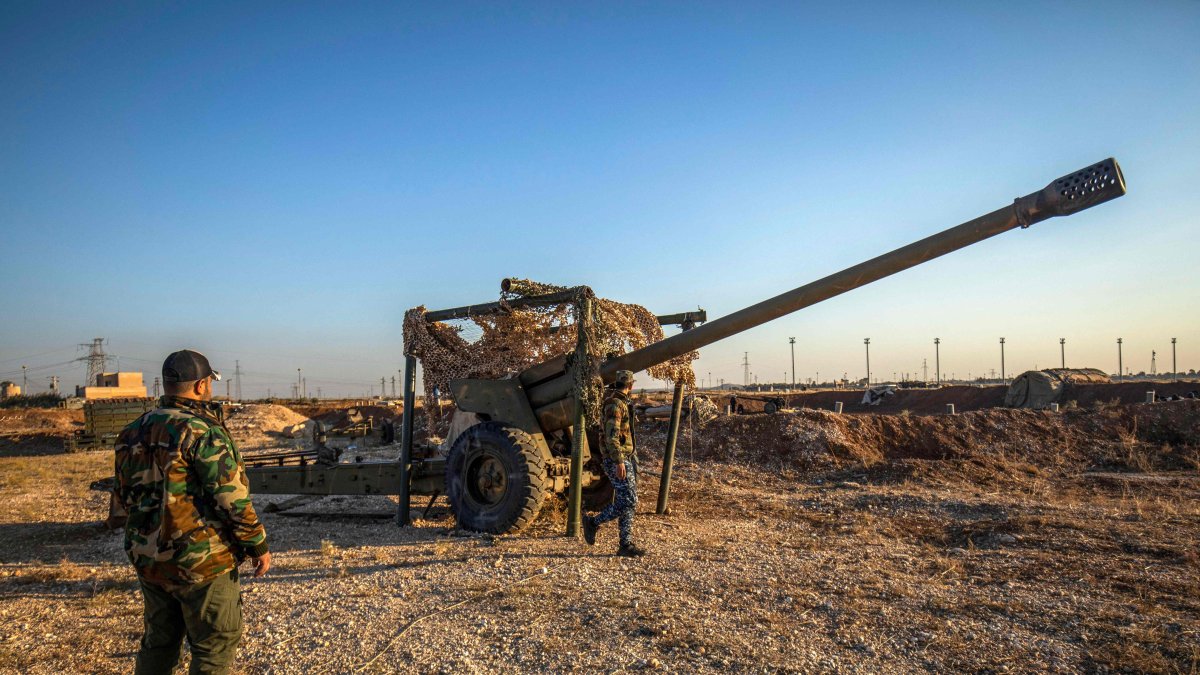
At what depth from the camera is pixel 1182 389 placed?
32531mm

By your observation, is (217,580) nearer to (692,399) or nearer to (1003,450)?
(692,399)

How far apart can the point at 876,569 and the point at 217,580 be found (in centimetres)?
508

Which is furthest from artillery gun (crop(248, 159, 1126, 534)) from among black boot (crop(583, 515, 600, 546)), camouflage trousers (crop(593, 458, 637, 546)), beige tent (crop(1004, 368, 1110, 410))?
beige tent (crop(1004, 368, 1110, 410))

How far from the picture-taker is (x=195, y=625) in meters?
3.16

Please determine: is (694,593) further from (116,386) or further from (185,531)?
(116,386)

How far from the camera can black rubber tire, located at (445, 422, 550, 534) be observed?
304 inches

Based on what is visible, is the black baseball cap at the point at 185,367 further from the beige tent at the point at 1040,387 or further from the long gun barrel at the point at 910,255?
the beige tent at the point at 1040,387

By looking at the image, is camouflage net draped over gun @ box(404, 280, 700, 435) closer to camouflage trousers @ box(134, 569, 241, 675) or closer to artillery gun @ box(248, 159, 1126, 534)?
artillery gun @ box(248, 159, 1126, 534)

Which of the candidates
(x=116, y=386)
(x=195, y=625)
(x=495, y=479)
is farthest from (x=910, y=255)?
(x=116, y=386)

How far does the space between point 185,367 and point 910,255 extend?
227 inches

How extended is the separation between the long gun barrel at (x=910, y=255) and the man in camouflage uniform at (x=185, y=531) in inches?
204

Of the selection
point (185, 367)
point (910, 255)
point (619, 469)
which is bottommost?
point (619, 469)

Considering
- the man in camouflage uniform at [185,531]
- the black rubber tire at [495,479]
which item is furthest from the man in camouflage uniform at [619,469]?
the man in camouflage uniform at [185,531]

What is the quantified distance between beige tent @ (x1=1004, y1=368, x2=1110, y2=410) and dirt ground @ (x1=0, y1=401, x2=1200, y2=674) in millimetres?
16999
